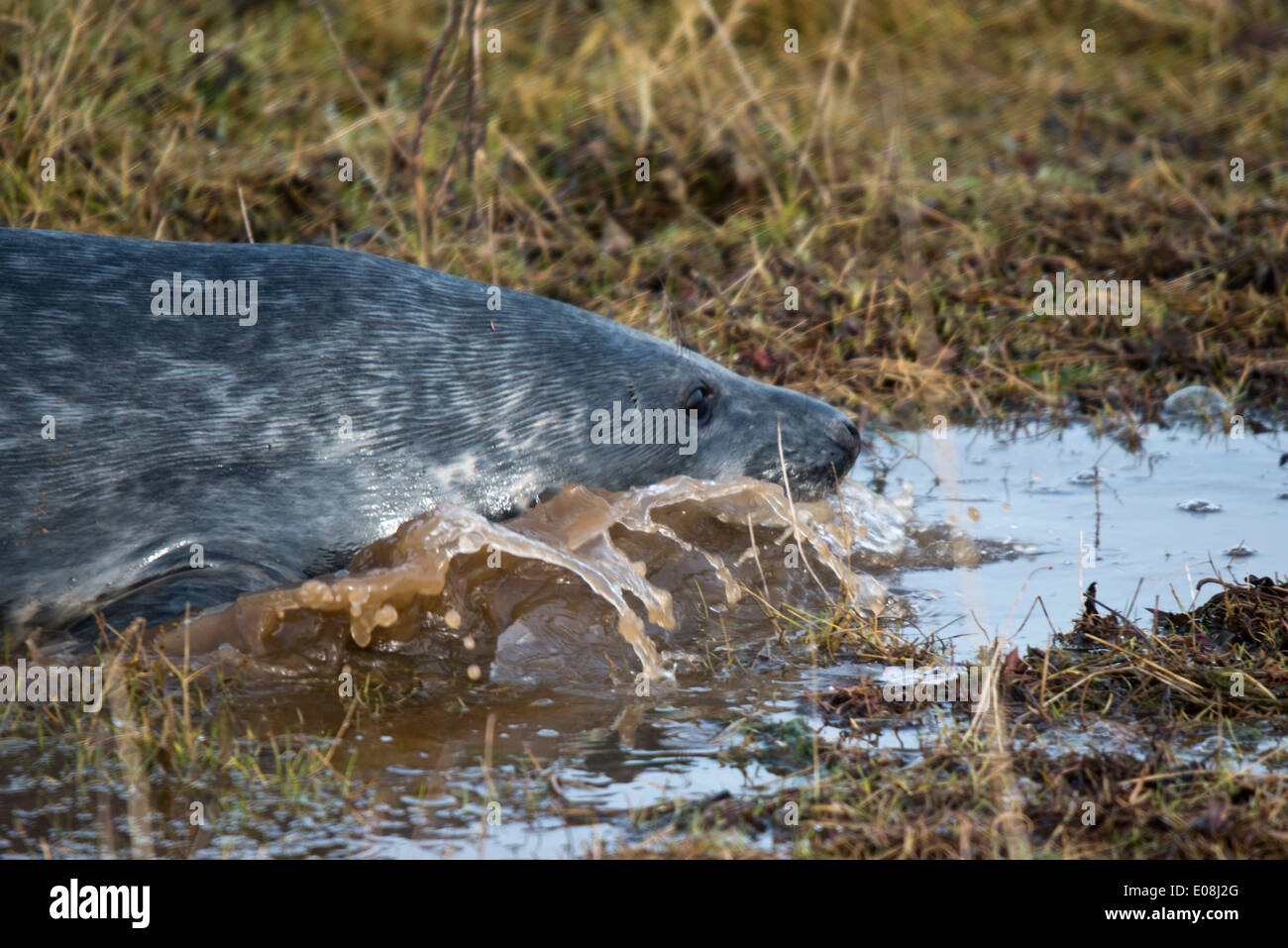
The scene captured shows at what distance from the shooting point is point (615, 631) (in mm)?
3891

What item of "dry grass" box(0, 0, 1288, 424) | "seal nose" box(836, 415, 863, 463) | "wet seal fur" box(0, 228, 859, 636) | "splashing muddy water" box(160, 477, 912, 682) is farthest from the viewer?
"dry grass" box(0, 0, 1288, 424)

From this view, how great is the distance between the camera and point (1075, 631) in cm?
373

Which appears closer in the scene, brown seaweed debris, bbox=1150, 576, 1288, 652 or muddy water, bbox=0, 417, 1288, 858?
muddy water, bbox=0, 417, 1288, 858

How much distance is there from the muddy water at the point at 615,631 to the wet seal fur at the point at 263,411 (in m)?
0.17

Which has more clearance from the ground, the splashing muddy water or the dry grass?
the dry grass

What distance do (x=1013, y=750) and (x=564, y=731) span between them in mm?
910

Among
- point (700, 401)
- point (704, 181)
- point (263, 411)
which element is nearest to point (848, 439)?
point (700, 401)

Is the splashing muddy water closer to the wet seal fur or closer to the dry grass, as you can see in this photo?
the wet seal fur

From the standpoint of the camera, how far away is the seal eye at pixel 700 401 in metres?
4.50

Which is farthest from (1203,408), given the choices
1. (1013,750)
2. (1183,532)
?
(1013,750)

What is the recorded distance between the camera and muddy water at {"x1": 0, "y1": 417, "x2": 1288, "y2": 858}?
286 cm

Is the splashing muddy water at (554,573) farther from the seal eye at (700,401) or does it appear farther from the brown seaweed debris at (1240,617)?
the brown seaweed debris at (1240,617)

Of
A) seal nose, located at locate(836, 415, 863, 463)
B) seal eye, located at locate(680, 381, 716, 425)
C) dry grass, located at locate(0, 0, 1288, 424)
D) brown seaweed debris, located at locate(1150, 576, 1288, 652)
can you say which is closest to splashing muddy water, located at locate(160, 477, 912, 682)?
seal nose, located at locate(836, 415, 863, 463)

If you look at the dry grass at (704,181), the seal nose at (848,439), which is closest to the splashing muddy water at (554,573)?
the seal nose at (848,439)
